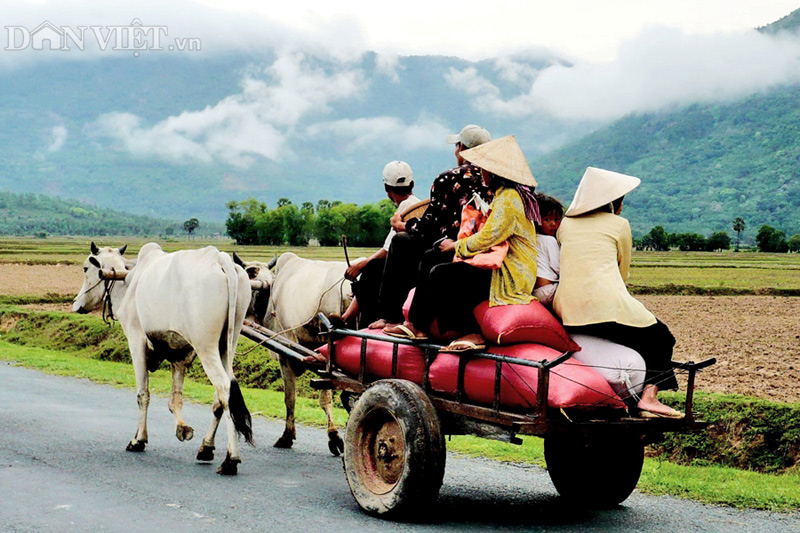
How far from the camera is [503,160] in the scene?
21.4 ft

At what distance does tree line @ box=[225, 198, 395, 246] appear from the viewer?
105250 millimetres

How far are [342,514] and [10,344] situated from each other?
16.7m

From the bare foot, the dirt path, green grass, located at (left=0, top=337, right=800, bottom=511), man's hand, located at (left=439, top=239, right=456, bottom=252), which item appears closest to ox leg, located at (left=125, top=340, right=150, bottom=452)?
green grass, located at (left=0, top=337, right=800, bottom=511)

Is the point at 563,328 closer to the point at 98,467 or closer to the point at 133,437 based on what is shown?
the point at 98,467

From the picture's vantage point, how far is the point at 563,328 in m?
6.30

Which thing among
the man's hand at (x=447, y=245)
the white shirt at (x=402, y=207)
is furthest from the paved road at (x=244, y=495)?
the white shirt at (x=402, y=207)

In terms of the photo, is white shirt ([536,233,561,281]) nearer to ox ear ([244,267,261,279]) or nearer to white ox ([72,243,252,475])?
white ox ([72,243,252,475])

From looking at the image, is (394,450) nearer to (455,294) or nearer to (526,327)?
(455,294)

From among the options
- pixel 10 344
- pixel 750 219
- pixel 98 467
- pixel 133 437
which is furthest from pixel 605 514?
pixel 750 219

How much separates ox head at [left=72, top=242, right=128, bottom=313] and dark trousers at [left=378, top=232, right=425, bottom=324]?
14.4ft

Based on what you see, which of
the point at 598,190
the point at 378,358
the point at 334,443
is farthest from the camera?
the point at 334,443

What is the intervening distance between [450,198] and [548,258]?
1.01 m

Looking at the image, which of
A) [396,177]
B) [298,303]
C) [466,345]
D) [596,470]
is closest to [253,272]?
[298,303]

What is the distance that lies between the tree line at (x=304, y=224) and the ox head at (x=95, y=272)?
298ft
